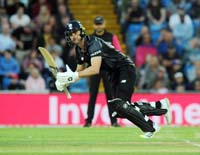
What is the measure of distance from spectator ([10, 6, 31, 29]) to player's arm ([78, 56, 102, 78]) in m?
8.44

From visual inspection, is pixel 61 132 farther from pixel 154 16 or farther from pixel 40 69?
pixel 154 16

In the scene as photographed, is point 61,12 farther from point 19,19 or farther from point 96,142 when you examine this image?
point 96,142

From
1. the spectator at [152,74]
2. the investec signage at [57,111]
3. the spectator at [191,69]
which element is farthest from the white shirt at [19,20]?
the spectator at [191,69]

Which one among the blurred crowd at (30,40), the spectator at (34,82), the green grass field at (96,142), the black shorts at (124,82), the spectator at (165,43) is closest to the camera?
the green grass field at (96,142)

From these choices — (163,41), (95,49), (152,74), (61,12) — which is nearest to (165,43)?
(163,41)

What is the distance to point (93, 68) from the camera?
11328 millimetres

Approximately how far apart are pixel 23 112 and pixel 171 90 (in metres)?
3.85

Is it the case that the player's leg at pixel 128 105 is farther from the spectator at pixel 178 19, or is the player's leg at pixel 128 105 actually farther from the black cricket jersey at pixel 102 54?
the spectator at pixel 178 19

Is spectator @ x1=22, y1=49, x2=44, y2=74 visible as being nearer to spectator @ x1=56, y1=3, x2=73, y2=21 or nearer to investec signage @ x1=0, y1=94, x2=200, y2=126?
investec signage @ x1=0, y1=94, x2=200, y2=126

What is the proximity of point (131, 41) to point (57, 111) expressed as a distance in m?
4.03

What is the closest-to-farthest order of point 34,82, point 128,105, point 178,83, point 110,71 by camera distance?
point 128,105
point 110,71
point 34,82
point 178,83

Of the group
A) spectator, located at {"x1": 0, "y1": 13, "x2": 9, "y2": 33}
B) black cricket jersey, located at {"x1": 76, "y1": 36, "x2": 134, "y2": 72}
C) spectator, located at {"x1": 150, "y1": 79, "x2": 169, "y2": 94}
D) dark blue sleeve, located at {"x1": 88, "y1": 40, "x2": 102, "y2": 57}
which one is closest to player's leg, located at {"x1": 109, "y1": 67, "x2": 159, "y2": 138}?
black cricket jersey, located at {"x1": 76, "y1": 36, "x2": 134, "y2": 72}

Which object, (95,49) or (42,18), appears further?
(42,18)

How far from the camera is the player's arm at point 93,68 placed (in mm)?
11305
